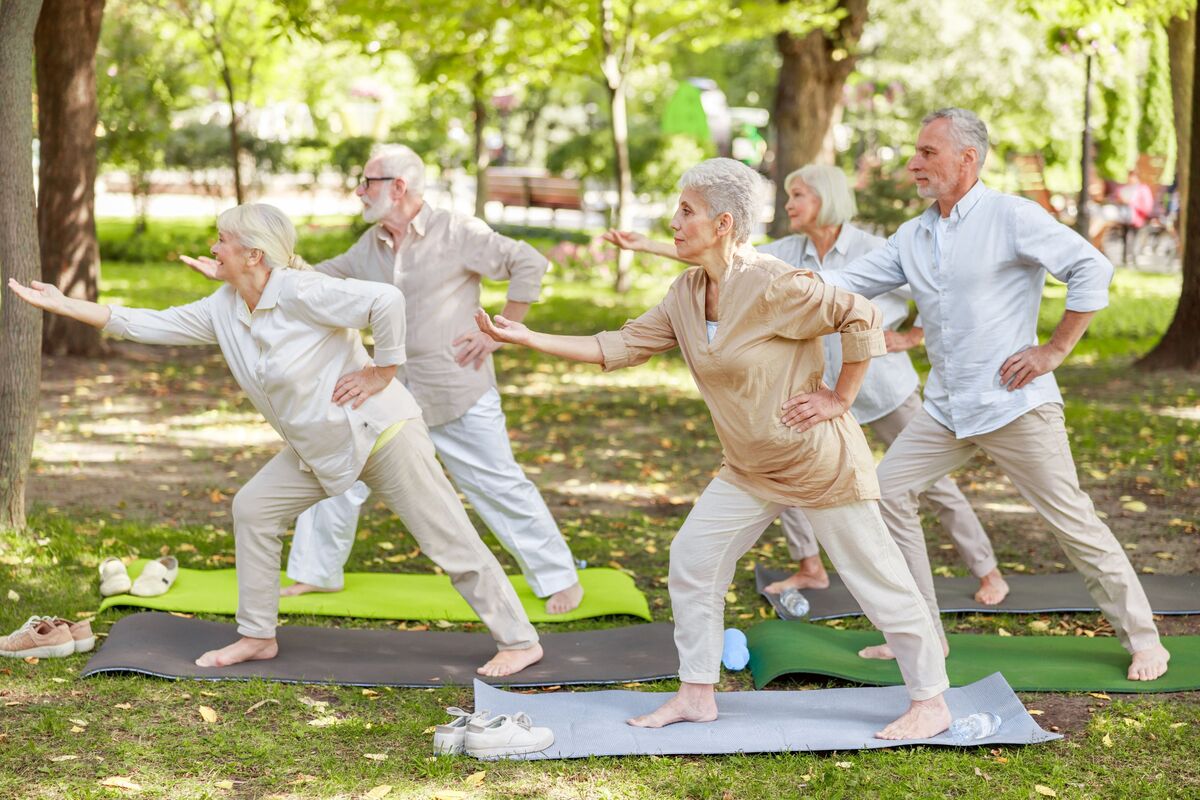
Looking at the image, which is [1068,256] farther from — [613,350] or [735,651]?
[735,651]

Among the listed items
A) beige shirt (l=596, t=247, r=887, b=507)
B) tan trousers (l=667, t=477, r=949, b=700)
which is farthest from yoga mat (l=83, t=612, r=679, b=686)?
beige shirt (l=596, t=247, r=887, b=507)

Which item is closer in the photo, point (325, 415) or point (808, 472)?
point (808, 472)

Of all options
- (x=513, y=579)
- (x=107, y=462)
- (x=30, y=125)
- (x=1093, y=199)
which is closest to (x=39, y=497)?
(x=107, y=462)

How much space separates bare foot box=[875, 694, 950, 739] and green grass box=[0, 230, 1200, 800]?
68 mm

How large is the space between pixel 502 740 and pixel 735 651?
1.32 m

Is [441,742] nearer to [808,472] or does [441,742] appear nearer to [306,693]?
[306,693]

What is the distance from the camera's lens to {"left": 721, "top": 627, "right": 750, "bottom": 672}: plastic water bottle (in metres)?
5.46

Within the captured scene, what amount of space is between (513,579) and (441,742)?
7.49ft

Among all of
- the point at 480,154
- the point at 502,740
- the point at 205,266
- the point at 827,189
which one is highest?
the point at 480,154

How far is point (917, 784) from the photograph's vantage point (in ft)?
14.0

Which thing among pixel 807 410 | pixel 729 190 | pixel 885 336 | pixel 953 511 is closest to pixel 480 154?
pixel 953 511

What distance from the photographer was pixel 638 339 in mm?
4531

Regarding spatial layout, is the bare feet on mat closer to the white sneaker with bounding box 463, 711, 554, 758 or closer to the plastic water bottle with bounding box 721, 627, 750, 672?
the plastic water bottle with bounding box 721, 627, 750, 672

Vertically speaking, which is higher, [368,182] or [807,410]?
[368,182]
